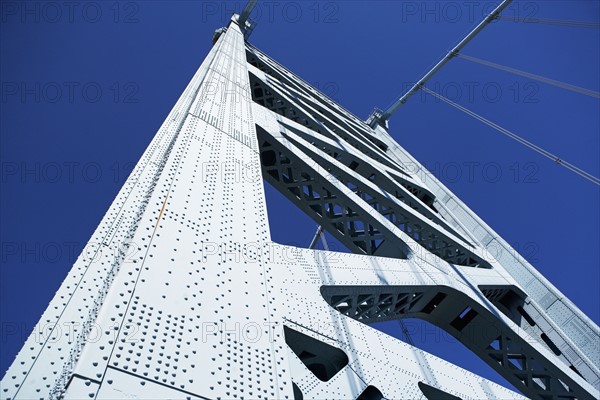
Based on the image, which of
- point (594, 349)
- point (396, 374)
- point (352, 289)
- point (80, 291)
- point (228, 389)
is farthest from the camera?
point (594, 349)

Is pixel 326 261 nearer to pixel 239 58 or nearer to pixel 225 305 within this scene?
pixel 225 305

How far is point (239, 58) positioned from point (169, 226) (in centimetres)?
715

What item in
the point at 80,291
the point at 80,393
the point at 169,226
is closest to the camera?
the point at 80,393

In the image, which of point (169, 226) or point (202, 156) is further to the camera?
point (202, 156)

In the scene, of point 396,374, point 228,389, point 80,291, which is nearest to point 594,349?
point 396,374

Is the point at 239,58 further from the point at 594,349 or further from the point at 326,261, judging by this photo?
the point at 594,349

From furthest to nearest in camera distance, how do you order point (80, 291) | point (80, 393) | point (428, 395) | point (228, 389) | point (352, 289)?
point (352, 289) → point (428, 395) → point (80, 291) → point (228, 389) → point (80, 393)

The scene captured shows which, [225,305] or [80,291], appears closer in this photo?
[80,291]

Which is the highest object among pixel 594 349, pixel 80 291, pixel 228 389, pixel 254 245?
pixel 594 349

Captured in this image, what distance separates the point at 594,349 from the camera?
7547 mm

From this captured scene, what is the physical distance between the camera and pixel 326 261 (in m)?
3.67

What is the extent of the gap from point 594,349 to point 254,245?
327 inches

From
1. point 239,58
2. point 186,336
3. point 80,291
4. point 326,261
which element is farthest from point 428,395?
point 239,58

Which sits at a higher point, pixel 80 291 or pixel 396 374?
pixel 396 374
